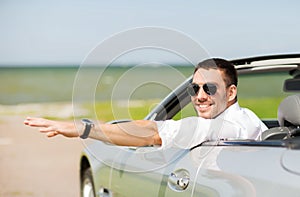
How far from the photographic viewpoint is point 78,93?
4.38 meters

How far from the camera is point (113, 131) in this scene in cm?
419

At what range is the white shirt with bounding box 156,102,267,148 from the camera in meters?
4.25

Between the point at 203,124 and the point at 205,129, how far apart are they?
0.04 meters

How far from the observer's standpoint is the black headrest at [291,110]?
4.30 m

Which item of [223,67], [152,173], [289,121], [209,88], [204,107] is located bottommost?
[152,173]

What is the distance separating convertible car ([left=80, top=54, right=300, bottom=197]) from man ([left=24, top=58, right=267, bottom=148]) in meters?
0.10

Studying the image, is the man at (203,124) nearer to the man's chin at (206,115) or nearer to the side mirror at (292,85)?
the man's chin at (206,115)

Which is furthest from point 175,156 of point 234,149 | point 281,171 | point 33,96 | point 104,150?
point 33,96

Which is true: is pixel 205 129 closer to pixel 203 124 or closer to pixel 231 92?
pixel 203 124

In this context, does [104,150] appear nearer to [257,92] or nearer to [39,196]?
[39,196]

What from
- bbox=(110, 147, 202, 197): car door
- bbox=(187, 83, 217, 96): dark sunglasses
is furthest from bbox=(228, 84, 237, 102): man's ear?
bbox=(110, 147, 202, 197): car door

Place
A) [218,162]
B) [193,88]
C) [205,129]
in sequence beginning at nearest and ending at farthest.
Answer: [218,162]
[205,129]
[193,88]

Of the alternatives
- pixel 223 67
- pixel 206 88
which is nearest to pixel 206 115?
pixel 206 88

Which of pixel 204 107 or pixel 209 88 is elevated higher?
pixel 209 88
